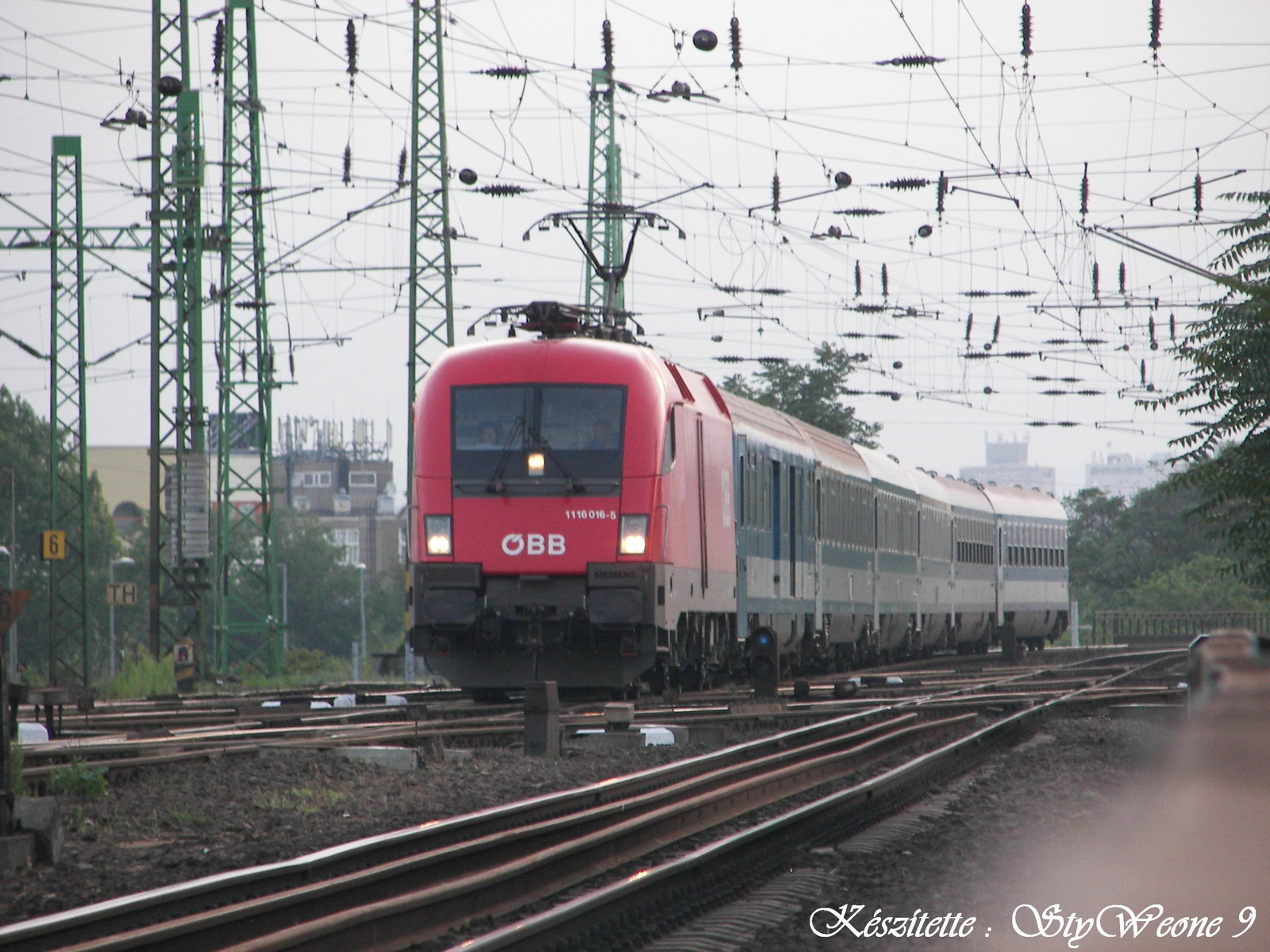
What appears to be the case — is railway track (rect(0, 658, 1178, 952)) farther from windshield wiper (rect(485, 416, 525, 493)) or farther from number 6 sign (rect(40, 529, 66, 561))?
number 6 sign (rect(40, 529, 66, 561))

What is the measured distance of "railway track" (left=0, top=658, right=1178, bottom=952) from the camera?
20.4ft

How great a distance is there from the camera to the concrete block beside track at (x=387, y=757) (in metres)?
13.0

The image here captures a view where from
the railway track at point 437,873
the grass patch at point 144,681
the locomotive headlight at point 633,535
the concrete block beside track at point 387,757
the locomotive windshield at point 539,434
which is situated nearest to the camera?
the railway track at point 437,873

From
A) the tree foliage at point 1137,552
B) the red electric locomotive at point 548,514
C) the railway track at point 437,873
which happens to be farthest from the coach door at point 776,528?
the tree foliage at point 1137,552

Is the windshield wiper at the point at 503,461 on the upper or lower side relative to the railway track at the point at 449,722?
upper

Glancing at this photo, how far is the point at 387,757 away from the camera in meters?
13.0

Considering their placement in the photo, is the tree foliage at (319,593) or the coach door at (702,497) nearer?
the coach door at (702,497)

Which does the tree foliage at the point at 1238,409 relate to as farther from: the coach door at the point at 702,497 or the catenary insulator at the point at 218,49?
the catenary insulator at the point at 218,49

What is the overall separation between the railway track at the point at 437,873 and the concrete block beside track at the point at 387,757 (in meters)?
1.99

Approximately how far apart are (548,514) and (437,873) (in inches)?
376

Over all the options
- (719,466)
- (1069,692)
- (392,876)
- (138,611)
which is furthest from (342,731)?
(138,611)

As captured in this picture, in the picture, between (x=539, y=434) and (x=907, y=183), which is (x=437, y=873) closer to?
(x=539, y=434)

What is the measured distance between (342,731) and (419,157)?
17.8 m

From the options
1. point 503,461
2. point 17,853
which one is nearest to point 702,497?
point 503,461
